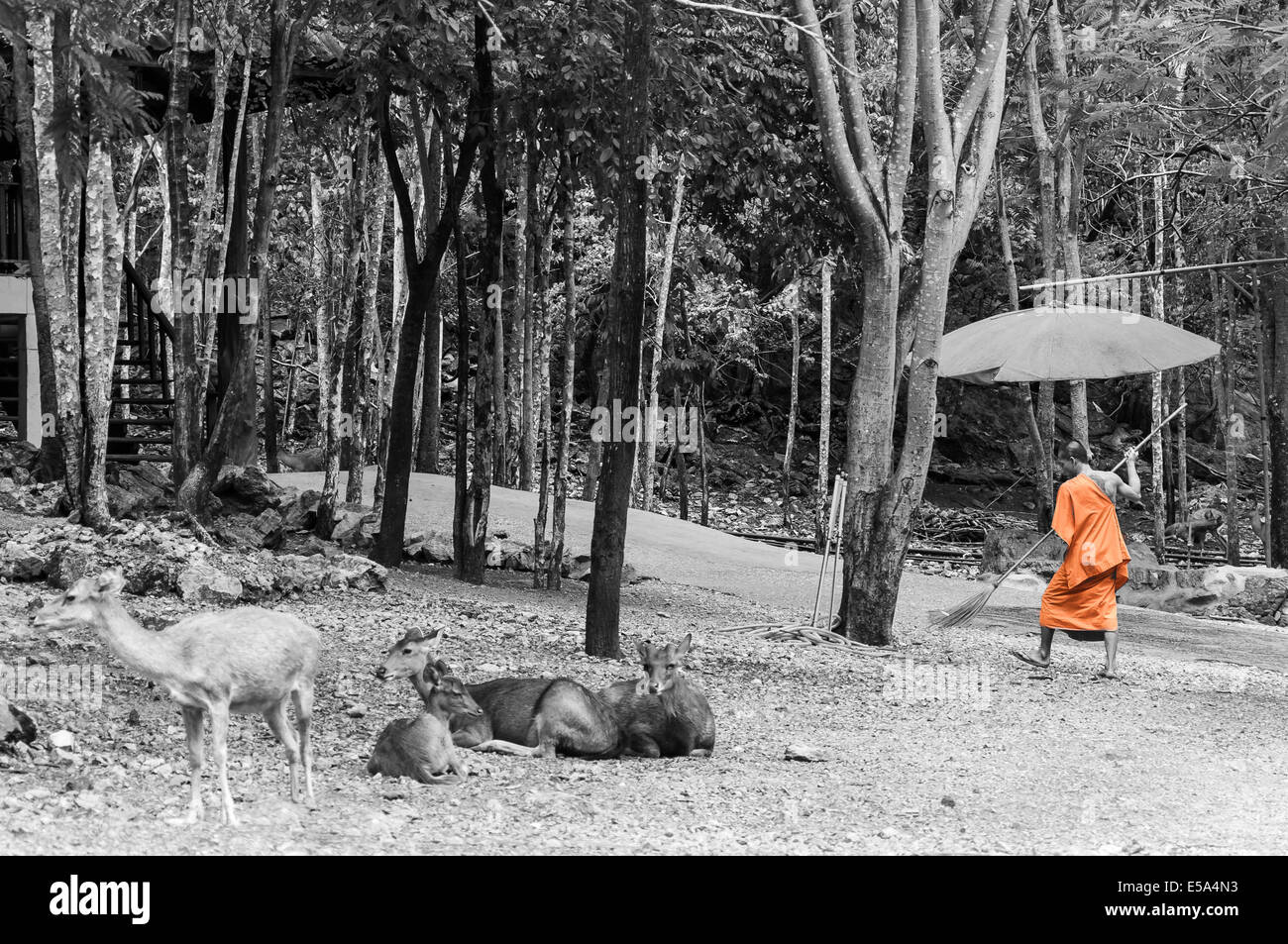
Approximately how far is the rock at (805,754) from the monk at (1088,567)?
4459mm

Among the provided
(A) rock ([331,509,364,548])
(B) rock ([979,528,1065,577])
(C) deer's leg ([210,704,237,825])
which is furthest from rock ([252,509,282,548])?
(B) rock ([979,528,1065,577])

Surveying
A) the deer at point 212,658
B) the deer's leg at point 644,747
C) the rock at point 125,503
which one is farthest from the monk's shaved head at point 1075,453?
the rock at point 125,503

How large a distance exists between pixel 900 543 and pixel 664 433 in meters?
21.7

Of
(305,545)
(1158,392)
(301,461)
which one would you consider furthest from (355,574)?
(301,461)

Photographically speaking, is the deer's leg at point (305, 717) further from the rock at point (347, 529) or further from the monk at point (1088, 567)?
the rock at point (347, 529)

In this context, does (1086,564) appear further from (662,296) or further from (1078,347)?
(662,296)

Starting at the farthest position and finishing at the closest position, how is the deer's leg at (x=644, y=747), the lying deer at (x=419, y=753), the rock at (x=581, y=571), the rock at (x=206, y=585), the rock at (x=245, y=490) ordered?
the rock at (x=581, y=571)
the rock at (x=245, y=490)
the rock at (x=206, y=585)
the deer's leg at (x=644, y=747)
the lying deer at (x=419, y=753)

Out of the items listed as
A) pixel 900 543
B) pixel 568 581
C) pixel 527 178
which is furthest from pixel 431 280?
pixel 900 543

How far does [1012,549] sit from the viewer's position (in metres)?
21.3

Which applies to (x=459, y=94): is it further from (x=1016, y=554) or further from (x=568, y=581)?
(x=1016, y=554)

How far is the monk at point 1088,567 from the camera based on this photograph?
1139 cm

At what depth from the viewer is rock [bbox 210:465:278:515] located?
16172 mm

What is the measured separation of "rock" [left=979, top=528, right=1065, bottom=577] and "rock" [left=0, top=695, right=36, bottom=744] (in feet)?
51.6

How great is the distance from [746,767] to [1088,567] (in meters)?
5.27
